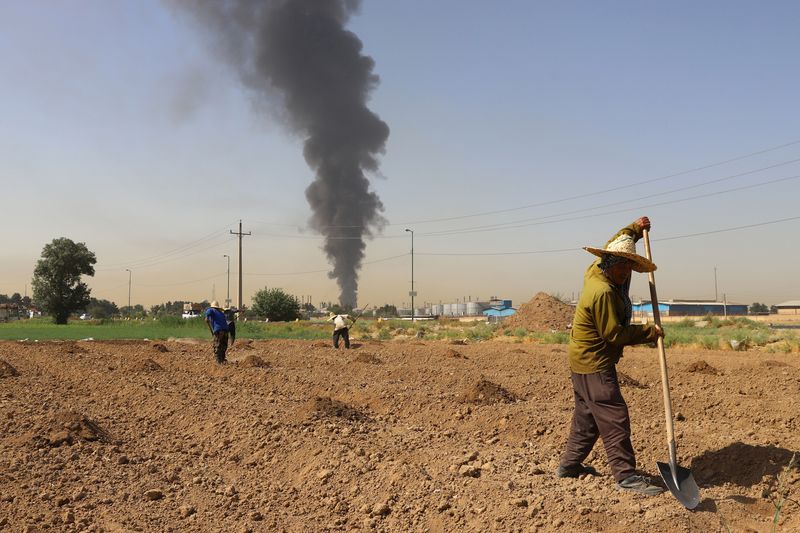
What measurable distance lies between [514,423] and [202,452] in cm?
341

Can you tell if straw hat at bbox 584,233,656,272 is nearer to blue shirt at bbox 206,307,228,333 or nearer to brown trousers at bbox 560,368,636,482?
brown trousers at bbox 560,368,636,482

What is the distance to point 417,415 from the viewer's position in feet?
26.8

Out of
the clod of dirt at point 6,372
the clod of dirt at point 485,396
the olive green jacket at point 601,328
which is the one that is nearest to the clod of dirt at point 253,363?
the clod of dirt at point 6,372

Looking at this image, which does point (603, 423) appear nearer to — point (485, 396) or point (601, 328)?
point (601, 328)

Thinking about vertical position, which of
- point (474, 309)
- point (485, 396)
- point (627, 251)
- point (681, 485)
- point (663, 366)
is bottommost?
point (681, 485)

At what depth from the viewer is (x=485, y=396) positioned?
8641 mm

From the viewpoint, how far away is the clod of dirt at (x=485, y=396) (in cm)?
854

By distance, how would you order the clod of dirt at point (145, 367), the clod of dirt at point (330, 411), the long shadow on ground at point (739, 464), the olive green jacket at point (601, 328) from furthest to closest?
the clod of dirt at point (145, 367)
the clod of dirt at point (330, 411)
the long shadow on ground at point (739, 464)
the olive green jacket at point (601, 328)

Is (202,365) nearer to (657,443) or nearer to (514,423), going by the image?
(514,423)

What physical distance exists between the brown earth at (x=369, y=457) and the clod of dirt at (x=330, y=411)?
3cm

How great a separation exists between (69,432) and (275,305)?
58.6 m

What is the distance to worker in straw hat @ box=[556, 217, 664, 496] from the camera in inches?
179

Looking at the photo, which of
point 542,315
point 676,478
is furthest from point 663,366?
point 542,315

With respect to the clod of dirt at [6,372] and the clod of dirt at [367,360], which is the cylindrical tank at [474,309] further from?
the clod of dirt at [6,372]
